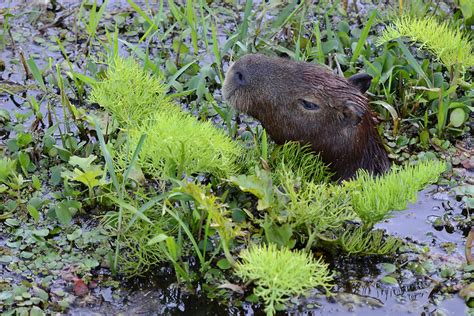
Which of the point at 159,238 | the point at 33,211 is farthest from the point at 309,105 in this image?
the point at 33,211

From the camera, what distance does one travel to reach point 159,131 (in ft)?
13.8

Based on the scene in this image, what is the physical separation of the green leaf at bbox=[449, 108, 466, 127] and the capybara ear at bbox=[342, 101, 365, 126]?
87 centimetres

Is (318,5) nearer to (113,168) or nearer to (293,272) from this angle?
(113,168)

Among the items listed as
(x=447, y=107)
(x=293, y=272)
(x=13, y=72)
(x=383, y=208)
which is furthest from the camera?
(x=13, y=72)

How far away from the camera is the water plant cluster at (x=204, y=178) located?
4.12 metres

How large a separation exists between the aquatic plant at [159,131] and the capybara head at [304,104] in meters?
0.30

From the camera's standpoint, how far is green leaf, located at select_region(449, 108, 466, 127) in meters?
5.54

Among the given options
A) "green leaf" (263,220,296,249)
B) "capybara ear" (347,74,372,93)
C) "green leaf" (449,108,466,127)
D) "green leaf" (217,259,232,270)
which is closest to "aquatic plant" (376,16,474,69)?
"green leaf" (449,108,466,127)

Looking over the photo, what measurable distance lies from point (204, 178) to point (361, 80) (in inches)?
40.7

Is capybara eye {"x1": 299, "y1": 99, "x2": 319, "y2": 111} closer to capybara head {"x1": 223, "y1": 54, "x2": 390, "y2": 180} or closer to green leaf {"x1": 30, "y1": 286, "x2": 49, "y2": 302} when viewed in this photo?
capybara head {"x1": 223, "y1": 54, "x2": 390, "y2": 180}

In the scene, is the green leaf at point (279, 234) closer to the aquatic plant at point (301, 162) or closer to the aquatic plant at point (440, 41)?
the aquatic plant at point (301, 162)

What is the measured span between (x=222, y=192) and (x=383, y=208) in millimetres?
904

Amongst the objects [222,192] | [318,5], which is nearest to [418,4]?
[318,5]

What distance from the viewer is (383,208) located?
13.7ft
